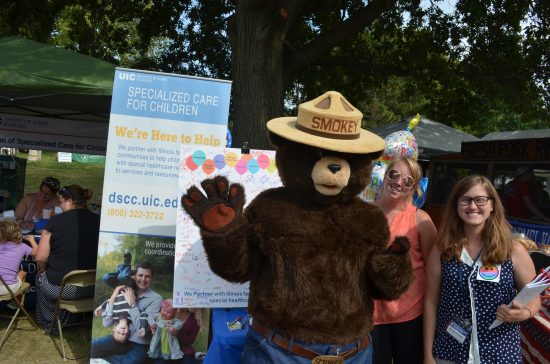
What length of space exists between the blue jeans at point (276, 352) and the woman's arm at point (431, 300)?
0.48m

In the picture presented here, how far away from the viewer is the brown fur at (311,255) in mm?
1871

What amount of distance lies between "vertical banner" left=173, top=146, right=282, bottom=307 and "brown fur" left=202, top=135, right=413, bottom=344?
1.19 metres

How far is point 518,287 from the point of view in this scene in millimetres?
2174

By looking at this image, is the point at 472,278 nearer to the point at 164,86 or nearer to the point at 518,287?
the point at 518,287

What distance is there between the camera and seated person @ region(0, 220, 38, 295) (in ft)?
13.7

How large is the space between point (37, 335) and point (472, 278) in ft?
12.8

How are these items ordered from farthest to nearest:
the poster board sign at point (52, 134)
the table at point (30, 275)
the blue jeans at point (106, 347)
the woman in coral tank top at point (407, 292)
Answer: the poster board sign at point (52, 134), the table at point (30, 275), the blue jeans at point (106, 347), the woman in coral tank top at point (407, 292)

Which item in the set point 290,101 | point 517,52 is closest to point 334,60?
point 517,52

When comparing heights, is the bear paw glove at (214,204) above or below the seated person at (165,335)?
above

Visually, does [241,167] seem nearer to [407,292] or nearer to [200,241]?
[200,241]

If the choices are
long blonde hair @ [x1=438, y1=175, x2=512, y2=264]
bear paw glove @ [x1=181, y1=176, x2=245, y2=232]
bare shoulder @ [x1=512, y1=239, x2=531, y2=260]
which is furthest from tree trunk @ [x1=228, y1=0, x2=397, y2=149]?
bear paw glove @ [x1=181, y1=176, x2=245, y2=232]

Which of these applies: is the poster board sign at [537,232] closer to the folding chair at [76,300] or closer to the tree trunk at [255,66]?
the tree trunk at [255,66]

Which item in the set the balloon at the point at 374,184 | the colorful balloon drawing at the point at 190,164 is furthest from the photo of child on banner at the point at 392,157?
the colorful balloon drawing at the point at 190,164

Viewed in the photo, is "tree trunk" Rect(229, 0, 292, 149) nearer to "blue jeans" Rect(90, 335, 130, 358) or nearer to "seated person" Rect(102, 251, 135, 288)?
"seated person" Rect(102, 251, 135, 288)
